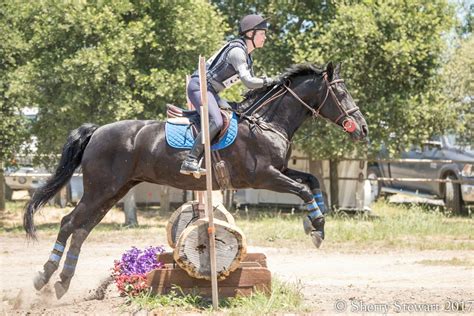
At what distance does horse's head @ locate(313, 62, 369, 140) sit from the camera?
7.97m

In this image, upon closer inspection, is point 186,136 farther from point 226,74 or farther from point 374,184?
point 374,184

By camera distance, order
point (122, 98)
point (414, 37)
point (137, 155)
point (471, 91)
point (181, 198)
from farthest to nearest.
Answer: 1. point (181, 198)
2. point (471, 91)
3. point (414, 37)
4. point (122, 98)
5. point (137, 155)

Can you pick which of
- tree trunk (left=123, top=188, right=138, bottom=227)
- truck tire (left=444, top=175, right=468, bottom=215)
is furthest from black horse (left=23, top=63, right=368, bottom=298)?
truck tire (left=444, top=175, right=468, bottom=215)

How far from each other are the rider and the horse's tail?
135 cm

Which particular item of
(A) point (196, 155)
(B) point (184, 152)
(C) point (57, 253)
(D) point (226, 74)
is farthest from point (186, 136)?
(C) point (57, 253)

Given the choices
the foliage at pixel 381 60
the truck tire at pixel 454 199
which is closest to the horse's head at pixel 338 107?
the foliage at pixel 381 60

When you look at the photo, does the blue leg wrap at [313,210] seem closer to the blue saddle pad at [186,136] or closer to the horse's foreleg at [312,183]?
the horse's foreleg at [312,183]

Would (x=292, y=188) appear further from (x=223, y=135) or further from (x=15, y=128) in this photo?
(x=15, y=128)

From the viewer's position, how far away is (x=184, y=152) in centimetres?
782

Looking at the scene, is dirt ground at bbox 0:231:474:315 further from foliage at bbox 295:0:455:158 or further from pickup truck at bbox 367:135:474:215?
pickup truck at bbox 367:135:474:215

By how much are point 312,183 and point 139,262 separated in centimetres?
204

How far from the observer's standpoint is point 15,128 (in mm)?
16938

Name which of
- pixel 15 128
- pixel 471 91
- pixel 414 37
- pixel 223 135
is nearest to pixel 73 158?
pixel 223 135

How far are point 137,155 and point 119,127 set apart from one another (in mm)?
383
